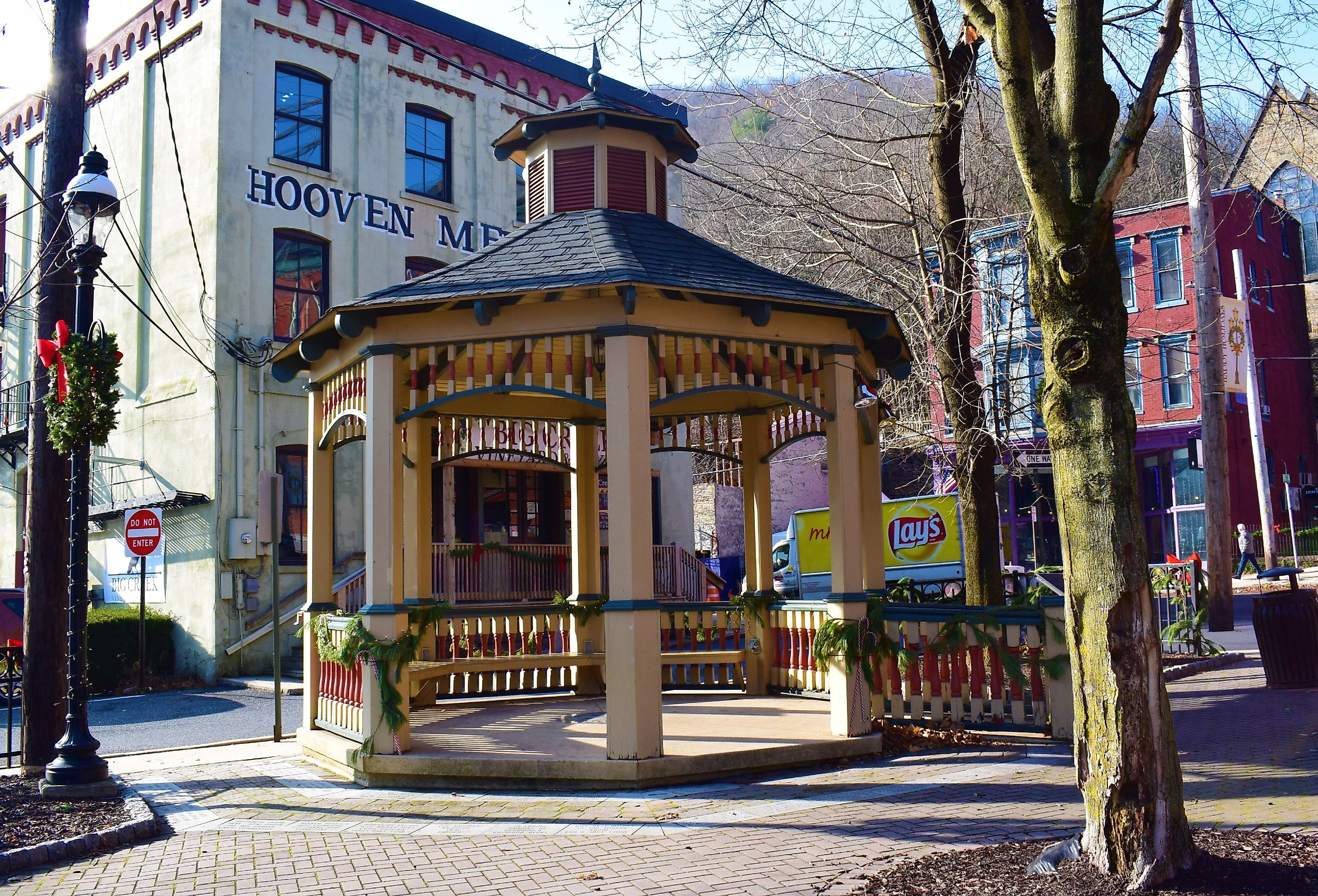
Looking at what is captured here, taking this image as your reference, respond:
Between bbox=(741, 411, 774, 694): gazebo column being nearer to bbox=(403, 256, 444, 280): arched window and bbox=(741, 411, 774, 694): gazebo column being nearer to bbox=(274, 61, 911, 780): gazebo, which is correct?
bbox=(274, 61, 911, 780): gazebo

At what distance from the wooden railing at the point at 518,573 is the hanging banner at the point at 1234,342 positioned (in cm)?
1052

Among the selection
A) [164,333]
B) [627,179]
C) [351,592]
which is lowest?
[351,592]

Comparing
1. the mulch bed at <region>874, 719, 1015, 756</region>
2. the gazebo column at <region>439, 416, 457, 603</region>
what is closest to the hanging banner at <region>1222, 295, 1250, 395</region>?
the mulch bed at <region>874, 719, 1015, 756</region>

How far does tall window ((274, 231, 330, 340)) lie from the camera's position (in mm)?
20562

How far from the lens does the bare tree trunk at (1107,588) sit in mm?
5164

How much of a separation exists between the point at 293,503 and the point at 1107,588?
17.3 metres

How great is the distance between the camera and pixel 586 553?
40.9 ft

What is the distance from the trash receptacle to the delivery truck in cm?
1252

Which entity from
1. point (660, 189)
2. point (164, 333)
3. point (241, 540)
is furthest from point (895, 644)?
point (164, 333)

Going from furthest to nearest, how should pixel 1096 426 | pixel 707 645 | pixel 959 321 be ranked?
pixel 959 321, pixel 707 645, pixel 1096 426

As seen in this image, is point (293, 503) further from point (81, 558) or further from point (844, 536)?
point (844, 536)

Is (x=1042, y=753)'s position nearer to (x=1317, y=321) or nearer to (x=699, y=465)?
(x=699, y=465)

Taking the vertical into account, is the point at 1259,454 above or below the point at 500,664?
above

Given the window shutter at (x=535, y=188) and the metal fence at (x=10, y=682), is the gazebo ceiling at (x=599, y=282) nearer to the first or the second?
the window shutter at (x=535, y=188)
